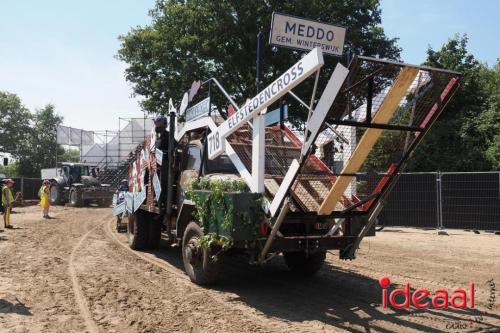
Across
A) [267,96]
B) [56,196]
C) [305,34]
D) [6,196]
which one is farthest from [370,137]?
[56,196]

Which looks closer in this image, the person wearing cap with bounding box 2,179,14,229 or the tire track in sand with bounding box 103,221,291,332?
the tire track in sand with bounding box 103,221,291,332

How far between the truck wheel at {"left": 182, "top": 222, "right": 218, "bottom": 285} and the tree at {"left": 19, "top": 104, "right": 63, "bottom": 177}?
172 feet

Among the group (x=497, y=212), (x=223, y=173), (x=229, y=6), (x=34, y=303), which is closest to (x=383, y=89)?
(x=223, y=173)

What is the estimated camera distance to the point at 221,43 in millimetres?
23891

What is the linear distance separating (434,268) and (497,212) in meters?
6.37

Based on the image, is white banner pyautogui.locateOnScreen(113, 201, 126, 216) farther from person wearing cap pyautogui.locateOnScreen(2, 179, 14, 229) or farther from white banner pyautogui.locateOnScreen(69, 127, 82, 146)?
white banner pyautogui.locateOnScreen(69, 127, 82, 146)

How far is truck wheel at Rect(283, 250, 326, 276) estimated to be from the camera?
7668 mm

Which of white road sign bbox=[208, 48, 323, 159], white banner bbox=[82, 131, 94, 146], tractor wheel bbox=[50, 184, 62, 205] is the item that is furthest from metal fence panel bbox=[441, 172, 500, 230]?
white banner bbox=[82, 131, 94, 146]

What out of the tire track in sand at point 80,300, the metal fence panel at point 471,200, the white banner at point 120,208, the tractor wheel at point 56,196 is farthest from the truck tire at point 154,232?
the tractor wheel at point 56,196

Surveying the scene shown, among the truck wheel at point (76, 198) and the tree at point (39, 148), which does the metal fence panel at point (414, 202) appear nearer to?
the truck wheel at point (76, 198)

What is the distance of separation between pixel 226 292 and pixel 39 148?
5655 centimetres

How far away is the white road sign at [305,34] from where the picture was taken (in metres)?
6.91

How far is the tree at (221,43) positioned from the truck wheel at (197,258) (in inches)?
654

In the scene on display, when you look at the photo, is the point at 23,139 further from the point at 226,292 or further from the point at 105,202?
the point at 226,292
